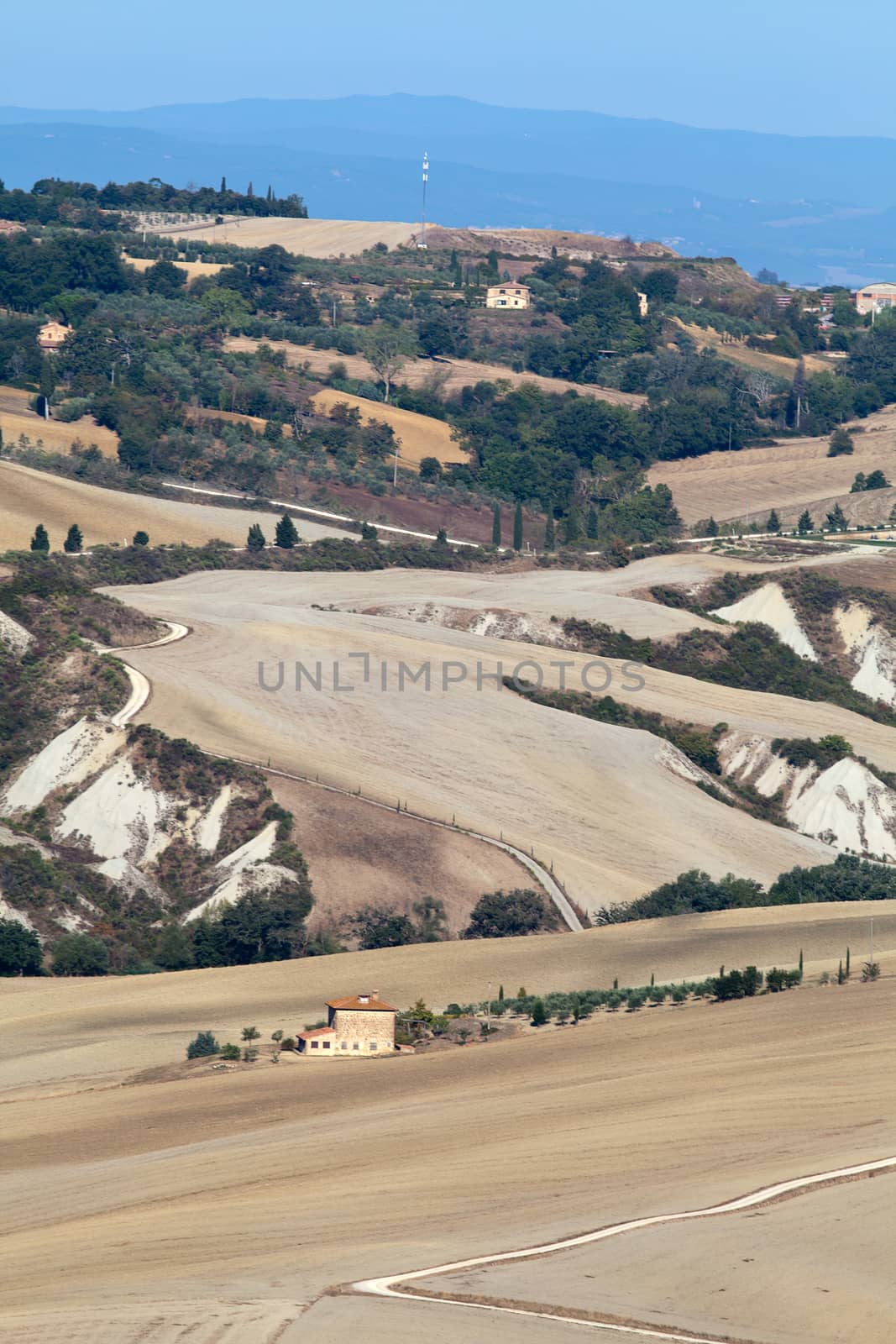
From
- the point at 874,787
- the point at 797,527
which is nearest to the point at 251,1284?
the point at 874,787

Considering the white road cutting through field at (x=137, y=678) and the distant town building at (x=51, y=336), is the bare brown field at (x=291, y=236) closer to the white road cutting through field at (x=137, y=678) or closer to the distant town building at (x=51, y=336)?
the distant town building at (x=51, y=336)

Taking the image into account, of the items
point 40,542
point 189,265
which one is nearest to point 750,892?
point 40,542

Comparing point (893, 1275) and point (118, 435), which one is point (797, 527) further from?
point (893, 1275)

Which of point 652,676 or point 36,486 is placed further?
point 36,486

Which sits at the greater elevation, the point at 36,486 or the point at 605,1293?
the point at 36,486

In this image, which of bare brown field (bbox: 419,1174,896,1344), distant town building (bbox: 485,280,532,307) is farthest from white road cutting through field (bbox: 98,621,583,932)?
distant town building (bbox: 485,280,532,307)

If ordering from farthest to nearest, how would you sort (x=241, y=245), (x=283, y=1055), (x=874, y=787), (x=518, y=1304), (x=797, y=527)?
(x=241, y=245)
(x=797, y=527)
(x=874, y=787)
(x=283, y=1055)
(x=518, y=1304)
